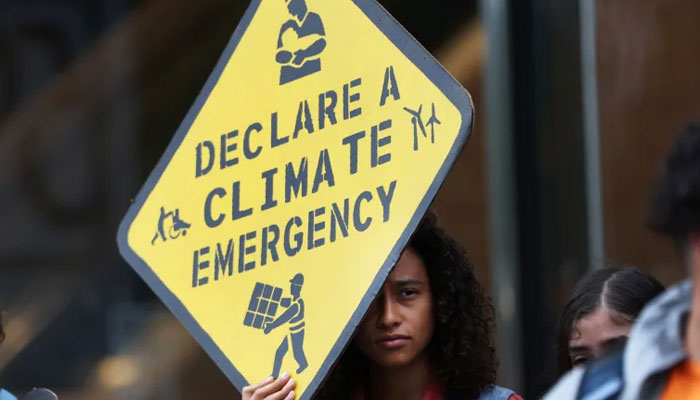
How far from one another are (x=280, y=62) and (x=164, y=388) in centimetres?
398

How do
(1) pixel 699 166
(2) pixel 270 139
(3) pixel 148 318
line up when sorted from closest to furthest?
(1) pixel 699 166 → (2) pixel 270 139 → (3) pixel 148 318

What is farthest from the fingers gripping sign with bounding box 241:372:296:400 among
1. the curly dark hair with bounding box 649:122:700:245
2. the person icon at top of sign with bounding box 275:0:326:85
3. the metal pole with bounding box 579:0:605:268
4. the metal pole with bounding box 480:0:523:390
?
the metal pole with bounding box 480:0:523:390

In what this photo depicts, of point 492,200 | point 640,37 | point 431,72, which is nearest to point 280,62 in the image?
point 431,72

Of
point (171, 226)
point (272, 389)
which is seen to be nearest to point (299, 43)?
point (171, 226)

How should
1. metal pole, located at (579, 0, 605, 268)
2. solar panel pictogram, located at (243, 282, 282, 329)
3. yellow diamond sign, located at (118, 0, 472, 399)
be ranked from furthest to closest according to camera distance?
metal pole, located at (579, 0, 605, 268) → solar panel pictogram, located at (243, 282, 282, 329) → yellow diamond sign, located at (118, 0, 472, 399)

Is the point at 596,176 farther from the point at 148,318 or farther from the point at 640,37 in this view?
the point at 148,318

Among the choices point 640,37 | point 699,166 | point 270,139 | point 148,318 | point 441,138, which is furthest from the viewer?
point 148,318

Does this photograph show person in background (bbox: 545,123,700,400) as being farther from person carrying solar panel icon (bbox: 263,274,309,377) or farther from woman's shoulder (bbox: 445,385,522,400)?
woman's shoulder (bbox: 445,385,522,400)

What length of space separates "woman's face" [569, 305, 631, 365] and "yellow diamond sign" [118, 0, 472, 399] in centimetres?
61

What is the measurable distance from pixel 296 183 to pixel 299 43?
1.08 ft

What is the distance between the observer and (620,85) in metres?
6.86

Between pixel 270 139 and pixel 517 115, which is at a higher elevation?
pixel 270 139

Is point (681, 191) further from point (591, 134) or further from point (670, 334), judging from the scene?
point (591, 134)

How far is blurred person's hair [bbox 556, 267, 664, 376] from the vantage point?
12.0ft
